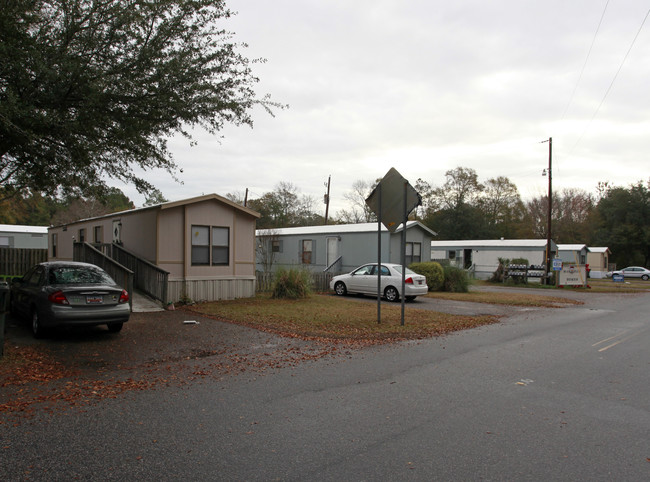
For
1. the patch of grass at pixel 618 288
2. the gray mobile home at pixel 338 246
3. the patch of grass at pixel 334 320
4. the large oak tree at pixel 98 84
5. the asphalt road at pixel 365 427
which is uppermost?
the large oak tree at pixel 98 84

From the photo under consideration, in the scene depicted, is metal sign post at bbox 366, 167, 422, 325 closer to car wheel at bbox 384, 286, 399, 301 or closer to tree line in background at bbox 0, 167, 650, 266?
car wheel at bbox 384, 286, 399, 301

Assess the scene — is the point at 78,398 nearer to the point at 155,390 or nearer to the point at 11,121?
the point at 155,390

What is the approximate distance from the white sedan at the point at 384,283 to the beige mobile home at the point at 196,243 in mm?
4304

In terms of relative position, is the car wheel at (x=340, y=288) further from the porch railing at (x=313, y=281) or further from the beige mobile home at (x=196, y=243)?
the beige mobile home at (x=196, y=243)

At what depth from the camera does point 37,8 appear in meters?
8.55

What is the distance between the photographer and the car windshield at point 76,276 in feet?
29.3

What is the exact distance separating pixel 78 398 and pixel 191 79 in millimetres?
6865

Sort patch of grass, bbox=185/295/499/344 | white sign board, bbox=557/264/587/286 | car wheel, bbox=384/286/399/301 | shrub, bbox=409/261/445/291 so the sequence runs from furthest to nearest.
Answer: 1. white sign board, bbox=557/264/587/286
2. shrub, bbox=409/261/445/291
3. car wheel, bbox=384/286/399/301
4. patch of grass, bbox=185/295/499/344

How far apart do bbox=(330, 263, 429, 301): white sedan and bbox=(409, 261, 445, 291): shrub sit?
12.7 ft

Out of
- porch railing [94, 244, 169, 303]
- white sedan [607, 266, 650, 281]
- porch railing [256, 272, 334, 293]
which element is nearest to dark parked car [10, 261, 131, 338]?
porch railing [94, 244, 169, 303]

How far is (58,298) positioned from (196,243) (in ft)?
22.7

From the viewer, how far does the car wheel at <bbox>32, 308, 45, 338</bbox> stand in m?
8.48

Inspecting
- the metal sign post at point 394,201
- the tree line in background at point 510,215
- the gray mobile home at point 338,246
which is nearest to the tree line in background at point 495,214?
the tree line in background at point 510,215

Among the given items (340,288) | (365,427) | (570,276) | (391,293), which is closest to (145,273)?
(340,288)
